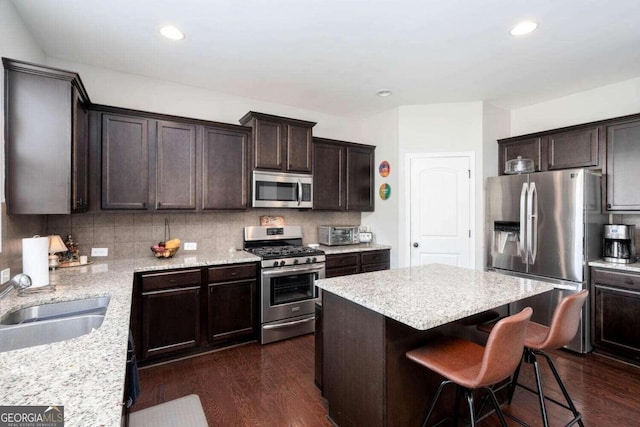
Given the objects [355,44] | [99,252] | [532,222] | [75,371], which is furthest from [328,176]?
[75,371]

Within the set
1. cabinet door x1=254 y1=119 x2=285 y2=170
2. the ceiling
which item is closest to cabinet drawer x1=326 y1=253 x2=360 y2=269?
cabinet door x1=254 y1=119 x2=285 y2=170

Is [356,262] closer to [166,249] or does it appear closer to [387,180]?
[387,180]

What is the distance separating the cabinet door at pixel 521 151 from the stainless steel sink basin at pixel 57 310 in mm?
4352

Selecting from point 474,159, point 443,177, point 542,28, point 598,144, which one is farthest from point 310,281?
point 598,144

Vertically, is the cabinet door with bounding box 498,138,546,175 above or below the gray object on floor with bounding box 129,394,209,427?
above

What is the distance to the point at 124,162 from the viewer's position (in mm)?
2803

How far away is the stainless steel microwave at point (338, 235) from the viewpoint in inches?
159

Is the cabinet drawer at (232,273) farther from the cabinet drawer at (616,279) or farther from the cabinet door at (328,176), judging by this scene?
the cabinet drawer at (616,279)

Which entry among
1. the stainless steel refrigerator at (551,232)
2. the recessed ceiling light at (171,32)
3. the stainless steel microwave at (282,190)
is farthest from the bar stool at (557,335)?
the recessed ceiling light at (171,32)

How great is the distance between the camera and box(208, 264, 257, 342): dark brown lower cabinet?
2.93 m

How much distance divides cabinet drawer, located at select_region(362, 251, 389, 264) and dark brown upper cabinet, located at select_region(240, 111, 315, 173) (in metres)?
1.32

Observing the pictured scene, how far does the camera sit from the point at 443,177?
3.90 m

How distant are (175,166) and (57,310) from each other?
64.0 inches
